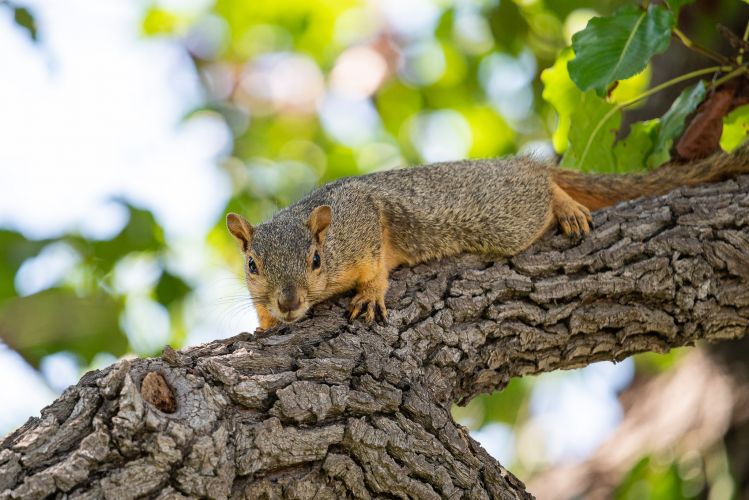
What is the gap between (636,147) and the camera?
4609 millimetres

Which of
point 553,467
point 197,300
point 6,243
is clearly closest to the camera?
point 6,243

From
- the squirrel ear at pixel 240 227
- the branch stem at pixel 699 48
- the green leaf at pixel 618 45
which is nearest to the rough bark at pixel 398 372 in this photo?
the branch stem at pixel 699 48

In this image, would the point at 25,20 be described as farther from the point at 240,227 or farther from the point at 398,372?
the point at 398,372

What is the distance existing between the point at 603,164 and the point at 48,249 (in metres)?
3.08

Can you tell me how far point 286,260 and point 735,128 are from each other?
237 centimetres

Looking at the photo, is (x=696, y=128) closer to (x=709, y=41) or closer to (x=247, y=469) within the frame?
(x=709, y=41)

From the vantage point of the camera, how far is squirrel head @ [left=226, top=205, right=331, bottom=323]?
12.8 ft

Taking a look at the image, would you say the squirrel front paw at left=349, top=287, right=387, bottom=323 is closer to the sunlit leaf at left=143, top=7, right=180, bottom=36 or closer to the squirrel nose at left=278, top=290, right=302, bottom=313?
the squirrel nose at left=278, top=290, right=302, bottom=313

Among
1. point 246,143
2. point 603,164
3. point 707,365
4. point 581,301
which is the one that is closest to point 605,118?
point 603,164

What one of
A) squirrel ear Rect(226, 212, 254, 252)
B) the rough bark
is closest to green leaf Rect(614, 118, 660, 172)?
the rough bark

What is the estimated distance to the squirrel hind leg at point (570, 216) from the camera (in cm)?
412

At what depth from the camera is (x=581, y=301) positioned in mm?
3783

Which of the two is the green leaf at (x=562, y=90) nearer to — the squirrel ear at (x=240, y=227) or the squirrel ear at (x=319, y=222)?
the squirrel ear at (x=319, y=222)

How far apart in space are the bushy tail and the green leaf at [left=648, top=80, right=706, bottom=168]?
0.40 feet
